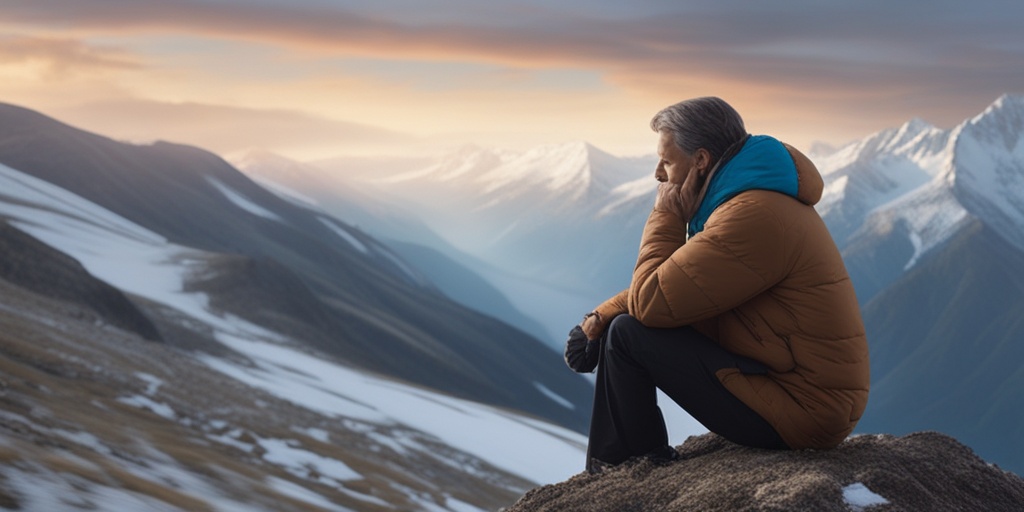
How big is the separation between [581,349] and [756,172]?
234 centimetres

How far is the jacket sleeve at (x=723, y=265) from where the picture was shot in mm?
7801

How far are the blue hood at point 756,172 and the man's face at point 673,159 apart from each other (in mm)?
279

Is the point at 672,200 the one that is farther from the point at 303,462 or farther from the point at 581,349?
the point at 303,462

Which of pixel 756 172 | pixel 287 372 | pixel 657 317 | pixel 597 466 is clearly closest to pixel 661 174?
pixel 756 172

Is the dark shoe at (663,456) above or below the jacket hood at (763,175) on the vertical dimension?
below

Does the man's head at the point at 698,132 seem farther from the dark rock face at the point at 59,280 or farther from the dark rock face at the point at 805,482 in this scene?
the dark rock face at the point at 59,280

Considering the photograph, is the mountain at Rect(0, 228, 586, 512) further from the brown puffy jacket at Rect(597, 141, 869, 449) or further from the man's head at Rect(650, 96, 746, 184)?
the man's head at Rect(650, 96, 746, 184)

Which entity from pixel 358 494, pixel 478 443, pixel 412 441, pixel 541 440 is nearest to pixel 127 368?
pixel 358 494

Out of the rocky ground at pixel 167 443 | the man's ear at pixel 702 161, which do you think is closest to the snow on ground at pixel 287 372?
the rocky ground at pixel 167 443

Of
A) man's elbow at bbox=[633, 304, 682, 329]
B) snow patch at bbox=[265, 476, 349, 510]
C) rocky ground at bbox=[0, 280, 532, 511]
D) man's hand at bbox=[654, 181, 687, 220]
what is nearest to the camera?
man's elbow at bbox=[633, 304, 682, 329]

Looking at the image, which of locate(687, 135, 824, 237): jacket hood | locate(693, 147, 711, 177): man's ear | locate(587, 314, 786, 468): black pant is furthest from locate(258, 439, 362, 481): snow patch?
locate(687, 135, 824, 237): jacket hood

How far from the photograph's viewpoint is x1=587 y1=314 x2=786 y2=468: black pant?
8.41m

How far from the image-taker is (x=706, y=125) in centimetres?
834

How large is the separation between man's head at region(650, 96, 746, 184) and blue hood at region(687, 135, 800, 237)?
0.16 metres
